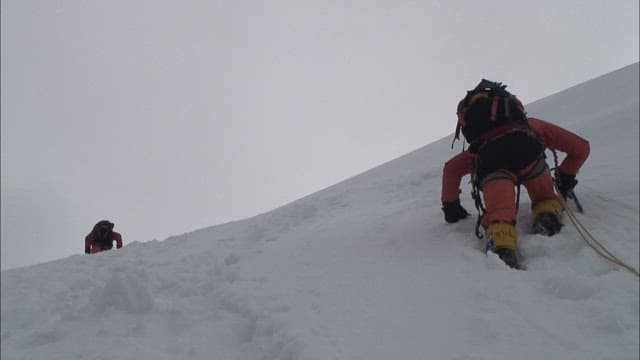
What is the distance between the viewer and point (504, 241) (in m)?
3.28

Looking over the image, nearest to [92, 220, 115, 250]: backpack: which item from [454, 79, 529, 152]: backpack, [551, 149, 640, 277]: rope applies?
[454, 79, 529, 152]: backpack

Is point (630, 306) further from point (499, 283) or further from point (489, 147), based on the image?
point (489, 147)

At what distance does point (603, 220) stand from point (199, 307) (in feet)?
9.73

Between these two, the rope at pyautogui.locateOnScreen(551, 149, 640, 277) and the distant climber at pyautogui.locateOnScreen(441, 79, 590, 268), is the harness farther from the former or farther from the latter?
the rope at pyautogui.locateOnScreen(551, 149, 640, 277)

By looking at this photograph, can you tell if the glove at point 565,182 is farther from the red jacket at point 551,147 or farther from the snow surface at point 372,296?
the snow surface at point 372,296

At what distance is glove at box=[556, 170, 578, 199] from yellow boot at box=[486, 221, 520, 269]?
0.83 metres

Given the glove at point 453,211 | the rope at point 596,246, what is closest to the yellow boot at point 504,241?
the rope at point 596,246

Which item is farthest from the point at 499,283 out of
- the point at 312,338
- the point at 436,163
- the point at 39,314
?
the point at 436,163

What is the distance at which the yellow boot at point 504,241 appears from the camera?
10.6 feet

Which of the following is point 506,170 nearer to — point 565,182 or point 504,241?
point 565,182

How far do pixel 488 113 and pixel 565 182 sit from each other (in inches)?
32.4

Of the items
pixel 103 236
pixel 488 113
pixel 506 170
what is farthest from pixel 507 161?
pixel 103 236

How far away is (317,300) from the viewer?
335 centimetres

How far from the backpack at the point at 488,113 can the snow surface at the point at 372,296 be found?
0.72 m
